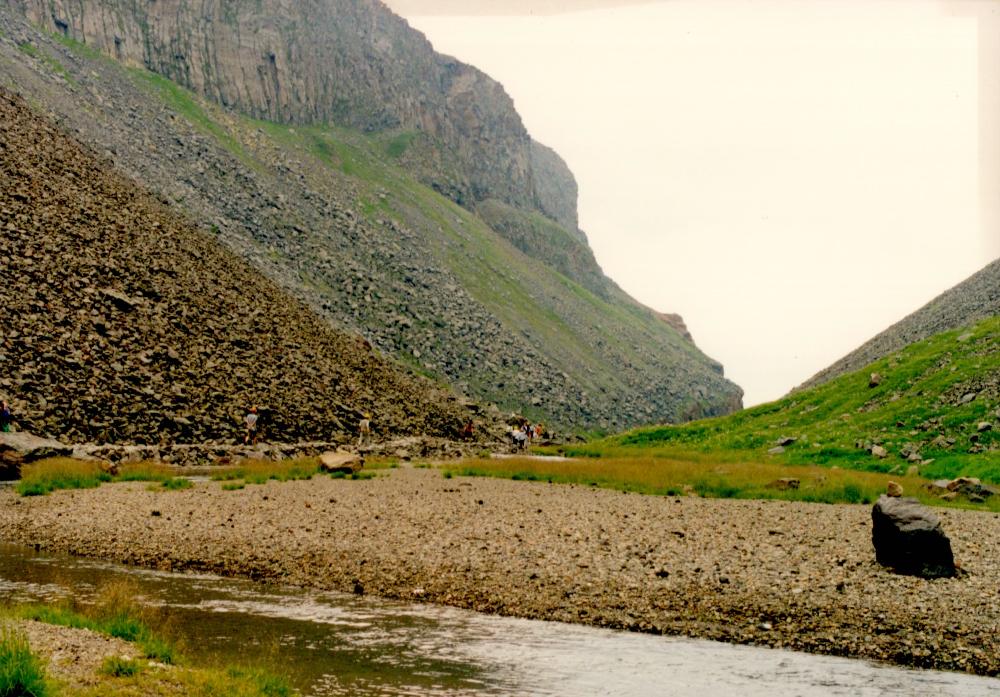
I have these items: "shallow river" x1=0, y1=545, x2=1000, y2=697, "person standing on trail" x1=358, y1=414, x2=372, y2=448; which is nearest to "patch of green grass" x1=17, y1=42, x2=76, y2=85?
"person standing on trail" x1=358, y1=414, x2=372, y2=448

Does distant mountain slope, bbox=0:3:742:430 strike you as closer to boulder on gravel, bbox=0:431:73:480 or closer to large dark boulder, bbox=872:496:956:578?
boulder on gravel, bbox=0:431:73:480

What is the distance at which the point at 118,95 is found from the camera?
115 meters

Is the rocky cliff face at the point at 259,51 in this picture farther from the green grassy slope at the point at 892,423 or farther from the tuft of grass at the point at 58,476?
the green grassy slope at the point at 892,423

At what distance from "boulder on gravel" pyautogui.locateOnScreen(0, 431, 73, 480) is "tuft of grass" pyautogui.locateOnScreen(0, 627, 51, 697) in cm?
3372

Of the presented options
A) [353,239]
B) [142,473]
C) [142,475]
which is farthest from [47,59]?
[142,475]

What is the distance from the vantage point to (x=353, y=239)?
12488 cm

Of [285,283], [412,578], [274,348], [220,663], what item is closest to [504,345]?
[285,283]

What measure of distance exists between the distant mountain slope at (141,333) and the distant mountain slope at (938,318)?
4723 cm

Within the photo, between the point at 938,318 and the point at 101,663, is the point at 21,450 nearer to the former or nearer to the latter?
the point at 101,663

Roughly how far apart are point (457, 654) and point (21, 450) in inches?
1362

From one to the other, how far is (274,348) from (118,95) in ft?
218

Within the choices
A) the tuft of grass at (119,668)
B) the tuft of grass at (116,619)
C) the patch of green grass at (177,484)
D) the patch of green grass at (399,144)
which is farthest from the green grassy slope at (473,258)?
the tuft of grass at (119,668)

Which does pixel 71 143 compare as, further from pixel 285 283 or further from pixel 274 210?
pixel 274 210

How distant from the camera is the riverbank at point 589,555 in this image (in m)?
19.4
